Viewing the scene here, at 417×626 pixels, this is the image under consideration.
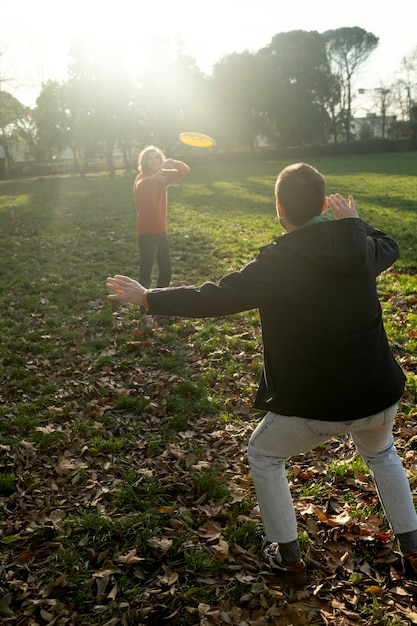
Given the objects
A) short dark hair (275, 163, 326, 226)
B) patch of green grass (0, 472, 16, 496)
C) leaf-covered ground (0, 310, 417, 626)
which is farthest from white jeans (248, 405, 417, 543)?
patch of green grass (0, 472, 16, 496)

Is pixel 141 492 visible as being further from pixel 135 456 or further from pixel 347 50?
pixel 347 50

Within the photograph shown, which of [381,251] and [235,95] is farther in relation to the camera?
[235,95]

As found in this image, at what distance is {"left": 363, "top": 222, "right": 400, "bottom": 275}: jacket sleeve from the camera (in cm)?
283

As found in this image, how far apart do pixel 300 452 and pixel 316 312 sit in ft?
2.57

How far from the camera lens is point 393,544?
3.39 meters

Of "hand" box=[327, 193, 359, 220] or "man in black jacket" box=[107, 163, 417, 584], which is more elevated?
"hand" box=[327, 193, 359, 220]

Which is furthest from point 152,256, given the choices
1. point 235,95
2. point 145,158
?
point 235,95

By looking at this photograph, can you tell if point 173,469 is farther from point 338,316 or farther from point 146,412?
point 338,316

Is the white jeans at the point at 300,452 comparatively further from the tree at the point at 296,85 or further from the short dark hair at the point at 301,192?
the tree at the point at 296,85

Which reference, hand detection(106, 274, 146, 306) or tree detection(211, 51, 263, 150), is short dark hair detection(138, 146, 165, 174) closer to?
hand detection(106, 274, 146, 306)

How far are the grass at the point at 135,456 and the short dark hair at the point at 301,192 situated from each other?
2.07 m

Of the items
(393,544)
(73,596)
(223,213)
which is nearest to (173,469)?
(73,596)

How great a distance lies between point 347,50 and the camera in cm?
6731

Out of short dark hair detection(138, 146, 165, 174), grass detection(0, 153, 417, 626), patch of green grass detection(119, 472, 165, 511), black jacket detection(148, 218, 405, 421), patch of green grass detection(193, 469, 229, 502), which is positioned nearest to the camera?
black jacket detection(148, 218, 405, 421)
